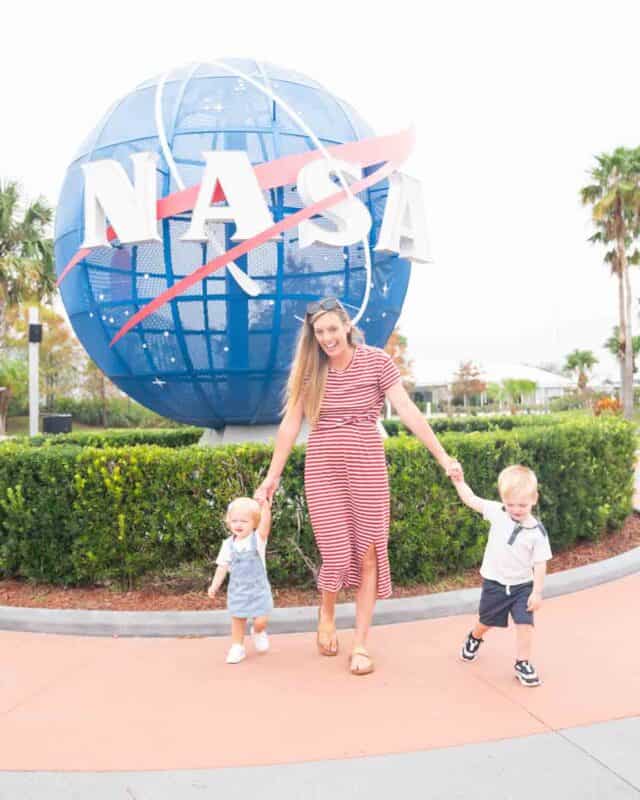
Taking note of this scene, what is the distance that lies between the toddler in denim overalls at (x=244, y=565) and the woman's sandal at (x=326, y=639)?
30cm

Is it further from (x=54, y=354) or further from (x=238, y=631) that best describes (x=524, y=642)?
(x=54, y=354)

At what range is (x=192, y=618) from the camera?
4.12 m

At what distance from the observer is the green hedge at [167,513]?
4.65 metres

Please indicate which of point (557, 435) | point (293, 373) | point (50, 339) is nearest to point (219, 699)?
point (293, 373)

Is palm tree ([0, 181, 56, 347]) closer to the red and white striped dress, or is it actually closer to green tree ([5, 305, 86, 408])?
green tree ([5, 305, 86, 408])

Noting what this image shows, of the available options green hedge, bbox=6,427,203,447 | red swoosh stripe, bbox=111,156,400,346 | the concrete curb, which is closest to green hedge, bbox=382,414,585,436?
green hedge, bbox=6,427,203,447

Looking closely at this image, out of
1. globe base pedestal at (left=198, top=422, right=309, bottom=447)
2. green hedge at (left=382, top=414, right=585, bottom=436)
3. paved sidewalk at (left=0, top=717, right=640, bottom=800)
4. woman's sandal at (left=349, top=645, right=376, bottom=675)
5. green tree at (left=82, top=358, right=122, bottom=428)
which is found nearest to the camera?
paved sidewalk at (left=0, top=717, right=640, bottom=800)

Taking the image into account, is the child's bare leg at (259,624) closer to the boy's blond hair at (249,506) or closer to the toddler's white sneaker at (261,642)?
the toddler's white sneaker at (261,642)

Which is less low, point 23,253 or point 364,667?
point 23,253

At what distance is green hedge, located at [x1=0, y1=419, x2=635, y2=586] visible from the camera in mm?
4648

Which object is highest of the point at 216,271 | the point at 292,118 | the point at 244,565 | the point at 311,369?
the point at 292,118

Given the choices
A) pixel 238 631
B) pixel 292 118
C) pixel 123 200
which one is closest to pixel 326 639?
pixel 238 631

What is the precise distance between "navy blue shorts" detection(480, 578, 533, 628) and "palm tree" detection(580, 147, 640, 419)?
2547 cm

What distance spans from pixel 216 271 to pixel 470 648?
3.31 meters
